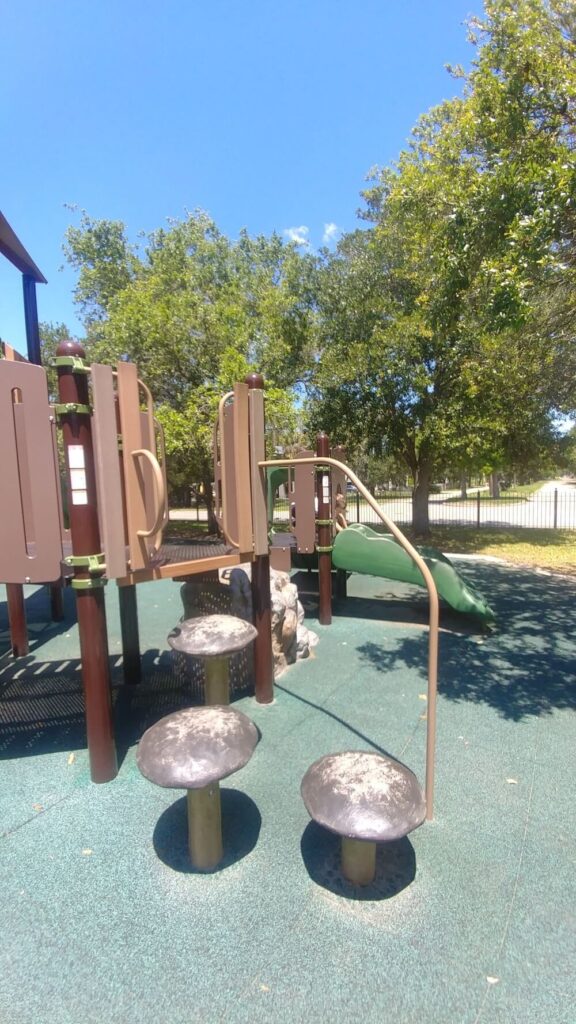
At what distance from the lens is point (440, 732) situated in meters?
3.38

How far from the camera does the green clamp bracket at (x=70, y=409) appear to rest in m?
2.50

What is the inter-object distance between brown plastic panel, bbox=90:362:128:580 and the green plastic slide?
12.6ft

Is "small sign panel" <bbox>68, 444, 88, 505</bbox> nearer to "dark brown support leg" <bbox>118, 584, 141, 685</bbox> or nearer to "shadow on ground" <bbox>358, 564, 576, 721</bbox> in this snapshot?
"dark brown support leg" <bbox>118, 584, 141, 685</bbox>

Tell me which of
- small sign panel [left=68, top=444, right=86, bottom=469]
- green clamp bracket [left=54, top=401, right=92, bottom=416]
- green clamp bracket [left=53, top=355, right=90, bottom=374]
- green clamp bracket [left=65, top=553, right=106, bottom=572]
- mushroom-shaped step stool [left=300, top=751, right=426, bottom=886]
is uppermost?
green clamp bracket [left=53, top=355, right=90, bottom=374]

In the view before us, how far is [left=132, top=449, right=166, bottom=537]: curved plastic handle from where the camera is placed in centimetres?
253

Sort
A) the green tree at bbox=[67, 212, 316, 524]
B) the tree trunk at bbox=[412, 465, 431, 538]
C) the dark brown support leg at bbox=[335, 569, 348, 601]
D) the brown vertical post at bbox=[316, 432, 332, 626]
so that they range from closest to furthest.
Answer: the brown vertical post at bbox=[316, 432, 332, 626] < the dark brown support leg at bbox=[335, 569, 348, 601] < the green tree at bbox=[67, 212, 316, 524] < the tree trunk at bbox=[412, 465, 431, 538]

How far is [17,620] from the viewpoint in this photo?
191 inches

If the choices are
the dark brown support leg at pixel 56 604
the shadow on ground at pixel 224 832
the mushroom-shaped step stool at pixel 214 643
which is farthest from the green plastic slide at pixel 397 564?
the dark brown support leg at pixel 56 604

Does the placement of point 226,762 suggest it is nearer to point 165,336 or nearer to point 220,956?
point 220,956

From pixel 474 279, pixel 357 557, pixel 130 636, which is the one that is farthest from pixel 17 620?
pixel 474 279

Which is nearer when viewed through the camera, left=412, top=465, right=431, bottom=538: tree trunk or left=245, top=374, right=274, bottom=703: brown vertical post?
left=245, top=374, right=274, bottom=703: brown vertical post

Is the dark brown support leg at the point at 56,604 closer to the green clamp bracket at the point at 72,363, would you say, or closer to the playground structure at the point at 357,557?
the playground structure at the point at 357,557

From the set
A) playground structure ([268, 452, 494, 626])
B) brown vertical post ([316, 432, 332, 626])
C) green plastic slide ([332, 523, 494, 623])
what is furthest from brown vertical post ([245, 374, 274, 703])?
green plastic slide ([332, 523, 494, 623])

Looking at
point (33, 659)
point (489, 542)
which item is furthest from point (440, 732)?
point (489, 542)
